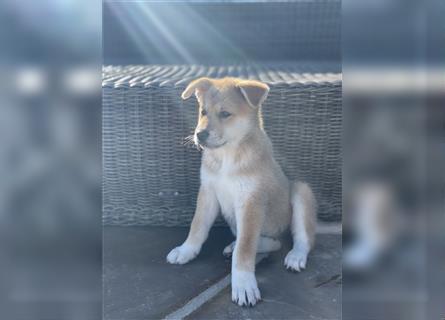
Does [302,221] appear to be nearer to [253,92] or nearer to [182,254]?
[182,254]

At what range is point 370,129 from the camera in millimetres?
1675

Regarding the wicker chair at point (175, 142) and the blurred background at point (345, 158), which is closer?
the blurred background at point (345, 158)

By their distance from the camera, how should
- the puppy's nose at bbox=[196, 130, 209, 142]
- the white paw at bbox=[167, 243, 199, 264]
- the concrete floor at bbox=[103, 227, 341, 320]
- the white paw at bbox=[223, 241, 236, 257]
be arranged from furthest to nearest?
the white paw at bbox=[223, 241, 236, 257] < the white paw at bbox=[167, 243, 199, 264] < the puppy's nose at bbox=[196, 130, 209, 142] < the concrete floor at bbox=[103, 227, 341, 320]

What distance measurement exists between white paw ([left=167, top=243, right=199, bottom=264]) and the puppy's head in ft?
2.40

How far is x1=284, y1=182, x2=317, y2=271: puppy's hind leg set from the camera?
3.03m

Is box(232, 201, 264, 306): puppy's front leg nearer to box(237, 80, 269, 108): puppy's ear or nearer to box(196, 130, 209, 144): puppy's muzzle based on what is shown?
box(196, 130, 209, 144): puppy's muzzle

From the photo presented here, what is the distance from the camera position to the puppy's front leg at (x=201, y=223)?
9.97 feet

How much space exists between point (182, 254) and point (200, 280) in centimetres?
27

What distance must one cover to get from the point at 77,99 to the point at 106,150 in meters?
1.26

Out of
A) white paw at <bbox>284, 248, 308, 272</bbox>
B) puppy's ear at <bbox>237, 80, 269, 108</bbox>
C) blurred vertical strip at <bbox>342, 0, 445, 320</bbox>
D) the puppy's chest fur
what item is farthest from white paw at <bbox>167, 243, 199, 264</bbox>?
blurred vertical strip at <bbox>342, 0, 445, 320</bbox>

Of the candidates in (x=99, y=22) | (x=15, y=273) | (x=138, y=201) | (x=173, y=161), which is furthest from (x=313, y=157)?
(x=15, y=273)

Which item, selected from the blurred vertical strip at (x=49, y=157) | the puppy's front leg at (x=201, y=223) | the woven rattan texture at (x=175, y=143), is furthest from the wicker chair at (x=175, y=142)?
the blurred vertical strip at (x=49, y=157)

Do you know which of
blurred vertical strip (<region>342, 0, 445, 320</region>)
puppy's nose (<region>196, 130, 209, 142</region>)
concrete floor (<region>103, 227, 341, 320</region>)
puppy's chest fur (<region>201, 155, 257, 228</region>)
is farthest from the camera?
puppy's chest fur (<region>201, 155, 257, 228</region>)

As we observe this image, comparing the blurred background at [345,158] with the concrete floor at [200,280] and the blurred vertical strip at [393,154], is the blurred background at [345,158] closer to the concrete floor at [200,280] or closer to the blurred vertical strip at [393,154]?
the blurred vertical strip at [393,154]
